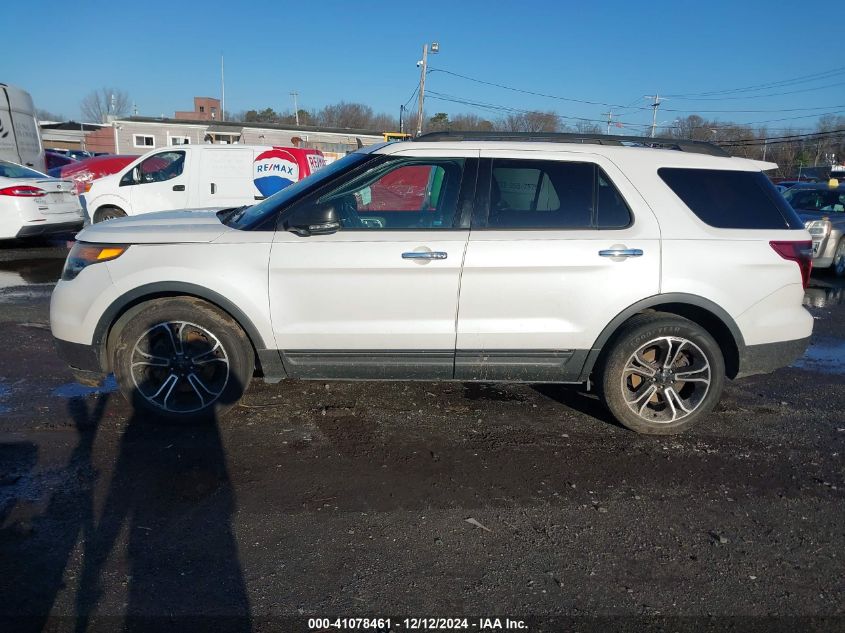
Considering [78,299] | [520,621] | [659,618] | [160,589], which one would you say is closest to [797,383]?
[659,618]

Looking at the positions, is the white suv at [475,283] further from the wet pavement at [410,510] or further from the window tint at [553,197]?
the wet pavement at [410,510]

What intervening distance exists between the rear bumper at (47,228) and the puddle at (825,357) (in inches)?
464

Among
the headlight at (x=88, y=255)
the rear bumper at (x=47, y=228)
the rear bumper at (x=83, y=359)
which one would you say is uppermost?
the headlight at (x=88, y=255)

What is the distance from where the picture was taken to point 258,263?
3.87 metres

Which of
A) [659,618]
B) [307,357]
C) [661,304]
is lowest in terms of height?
[659,618]

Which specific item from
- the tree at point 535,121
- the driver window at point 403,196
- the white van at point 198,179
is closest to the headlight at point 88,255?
the driver window at point 403,196

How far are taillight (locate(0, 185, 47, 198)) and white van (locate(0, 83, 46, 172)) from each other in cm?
385

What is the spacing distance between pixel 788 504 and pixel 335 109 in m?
82.8

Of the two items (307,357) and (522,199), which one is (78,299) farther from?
(522,199)

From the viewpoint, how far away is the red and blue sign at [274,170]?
11281 mm

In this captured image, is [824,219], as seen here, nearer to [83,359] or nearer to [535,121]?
[83,359]

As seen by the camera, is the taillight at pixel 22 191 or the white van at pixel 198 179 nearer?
the taillight at pixel 22 191

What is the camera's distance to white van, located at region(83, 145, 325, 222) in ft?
37.0

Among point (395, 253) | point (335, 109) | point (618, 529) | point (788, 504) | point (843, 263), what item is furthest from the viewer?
point (335, 109)
